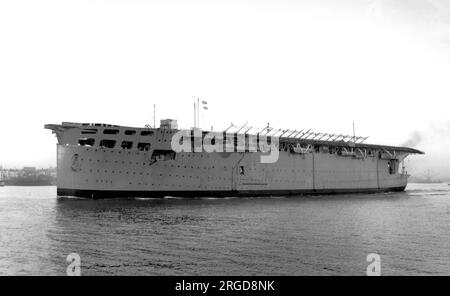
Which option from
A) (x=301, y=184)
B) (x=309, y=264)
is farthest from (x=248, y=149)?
(x=309, y=264)

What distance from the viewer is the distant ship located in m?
36.8

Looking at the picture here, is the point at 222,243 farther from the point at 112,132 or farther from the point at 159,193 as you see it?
the point at 112,132

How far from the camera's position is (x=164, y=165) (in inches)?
1507

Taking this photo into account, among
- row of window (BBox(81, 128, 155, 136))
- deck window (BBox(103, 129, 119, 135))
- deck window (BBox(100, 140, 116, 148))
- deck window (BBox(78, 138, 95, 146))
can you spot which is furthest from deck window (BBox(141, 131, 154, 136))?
deck window (BBox(78, 138, 95, 146))

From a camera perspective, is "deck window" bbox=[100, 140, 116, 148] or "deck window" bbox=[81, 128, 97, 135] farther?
"deck window" bbox=[100, 140, 116, 148]

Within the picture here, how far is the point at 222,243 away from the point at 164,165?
22094 mm

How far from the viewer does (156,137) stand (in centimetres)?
3822

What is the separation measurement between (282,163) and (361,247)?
104 feet

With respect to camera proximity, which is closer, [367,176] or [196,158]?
[196,158]

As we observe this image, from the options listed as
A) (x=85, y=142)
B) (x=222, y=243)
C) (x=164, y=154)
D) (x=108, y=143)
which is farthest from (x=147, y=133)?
(x=222, y=243)

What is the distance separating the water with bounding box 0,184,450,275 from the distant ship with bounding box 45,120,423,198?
957 centimetres

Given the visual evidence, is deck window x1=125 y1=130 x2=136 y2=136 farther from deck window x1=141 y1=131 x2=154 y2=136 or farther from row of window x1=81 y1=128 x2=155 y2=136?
deck window x1=141 y1=131 x2=154 y2=136

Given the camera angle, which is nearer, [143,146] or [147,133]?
[147,133]
